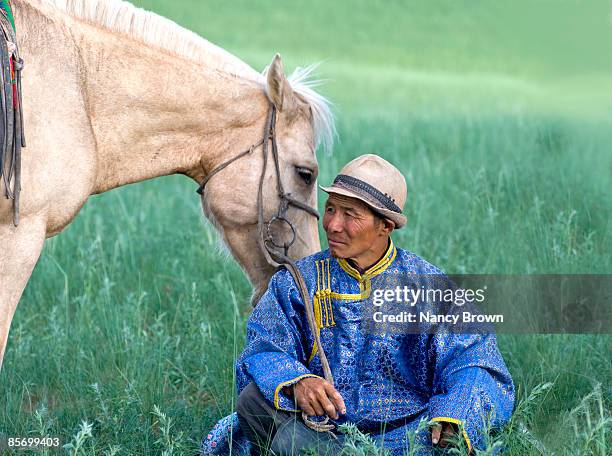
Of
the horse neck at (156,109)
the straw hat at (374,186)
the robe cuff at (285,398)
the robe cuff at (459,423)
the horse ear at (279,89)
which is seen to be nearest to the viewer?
the robe cuff at (459,423)

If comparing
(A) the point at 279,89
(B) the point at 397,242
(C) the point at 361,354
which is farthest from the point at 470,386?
(B) the point at 397,242

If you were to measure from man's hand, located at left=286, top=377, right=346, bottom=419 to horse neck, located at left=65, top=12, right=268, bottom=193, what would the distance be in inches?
42.7

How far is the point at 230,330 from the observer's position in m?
4.40

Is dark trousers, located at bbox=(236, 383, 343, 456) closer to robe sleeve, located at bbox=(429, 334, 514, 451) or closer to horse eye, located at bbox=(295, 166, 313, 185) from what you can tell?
robe sleeve, located at bbox=(429, 334, 514, 451)

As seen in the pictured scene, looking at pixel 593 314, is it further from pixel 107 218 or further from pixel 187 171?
pixel 107 218

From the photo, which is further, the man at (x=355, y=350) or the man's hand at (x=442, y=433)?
the man at (x=355, y=350)

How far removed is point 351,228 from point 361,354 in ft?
1.50

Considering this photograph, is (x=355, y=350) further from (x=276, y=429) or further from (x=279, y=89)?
(x=279, y=89)

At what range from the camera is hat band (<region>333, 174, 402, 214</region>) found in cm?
293

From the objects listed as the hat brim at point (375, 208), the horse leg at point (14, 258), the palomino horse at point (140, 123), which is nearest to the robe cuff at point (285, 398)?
the hat brim at point (375, 208)

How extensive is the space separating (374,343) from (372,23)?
15817mm

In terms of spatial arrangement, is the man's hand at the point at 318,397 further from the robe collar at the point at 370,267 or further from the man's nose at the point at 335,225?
the man's nose at the point at 335,225

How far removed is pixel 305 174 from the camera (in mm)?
3488

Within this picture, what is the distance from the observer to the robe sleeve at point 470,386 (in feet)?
8.93
